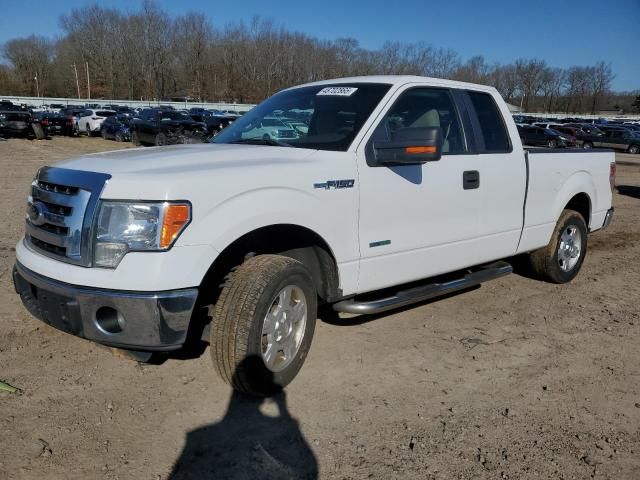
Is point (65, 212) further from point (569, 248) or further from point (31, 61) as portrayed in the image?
point (31, 61)

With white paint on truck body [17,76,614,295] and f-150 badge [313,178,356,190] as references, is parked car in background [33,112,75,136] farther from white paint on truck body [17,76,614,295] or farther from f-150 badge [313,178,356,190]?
f-150 badge [313,178,356,190]

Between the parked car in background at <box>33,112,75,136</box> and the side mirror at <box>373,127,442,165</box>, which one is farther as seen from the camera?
the parked car in background at <box>33,112,75,136</box>

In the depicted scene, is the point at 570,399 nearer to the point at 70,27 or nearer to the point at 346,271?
the point at 346,271

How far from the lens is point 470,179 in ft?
14.6

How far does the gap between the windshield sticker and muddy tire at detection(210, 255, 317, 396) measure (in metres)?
1.50

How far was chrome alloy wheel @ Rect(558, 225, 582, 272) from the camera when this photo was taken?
19.4ft

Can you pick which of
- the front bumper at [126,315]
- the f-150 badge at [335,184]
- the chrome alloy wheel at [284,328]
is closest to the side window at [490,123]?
the f-150 badge at [335,184]

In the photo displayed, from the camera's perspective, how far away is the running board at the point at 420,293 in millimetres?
3822

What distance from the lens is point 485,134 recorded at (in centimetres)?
480

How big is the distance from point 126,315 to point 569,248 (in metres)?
4.85

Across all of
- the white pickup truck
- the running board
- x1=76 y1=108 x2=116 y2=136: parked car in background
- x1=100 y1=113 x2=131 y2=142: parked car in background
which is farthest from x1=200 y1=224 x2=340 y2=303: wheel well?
x1=76 y1=108 x2=116 y2=136: parked car in background

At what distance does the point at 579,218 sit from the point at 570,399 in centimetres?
295

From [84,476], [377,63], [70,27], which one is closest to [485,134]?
[84,476]

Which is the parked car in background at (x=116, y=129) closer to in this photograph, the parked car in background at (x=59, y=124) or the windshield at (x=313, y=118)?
the parked car in background at (x=59, y=124)
